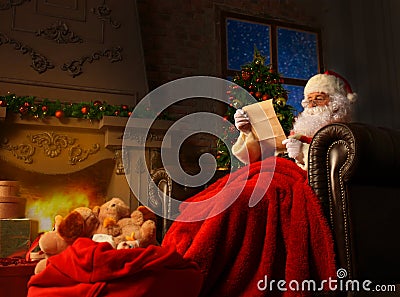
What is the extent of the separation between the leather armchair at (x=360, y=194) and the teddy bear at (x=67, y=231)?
26.9 inches

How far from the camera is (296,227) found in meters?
1.24

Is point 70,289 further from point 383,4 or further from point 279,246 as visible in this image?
point 383,4

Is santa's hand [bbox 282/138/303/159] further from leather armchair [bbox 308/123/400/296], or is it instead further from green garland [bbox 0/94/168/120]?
green garland [bbox 0/94/168/120]

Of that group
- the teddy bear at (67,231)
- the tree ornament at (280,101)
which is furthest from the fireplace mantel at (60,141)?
the teddy bear at (67,231)

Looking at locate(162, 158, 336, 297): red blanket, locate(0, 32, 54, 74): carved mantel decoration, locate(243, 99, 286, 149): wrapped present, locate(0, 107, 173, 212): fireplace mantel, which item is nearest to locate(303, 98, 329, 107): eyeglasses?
locate(243, 99, 286, 149): wrapped present

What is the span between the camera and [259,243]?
4.02ft

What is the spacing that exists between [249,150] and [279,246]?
63 centimetres

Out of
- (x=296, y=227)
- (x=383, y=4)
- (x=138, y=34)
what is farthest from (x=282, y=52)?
(x=296, y=227)

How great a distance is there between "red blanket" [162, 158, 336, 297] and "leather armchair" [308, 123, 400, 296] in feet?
0.16

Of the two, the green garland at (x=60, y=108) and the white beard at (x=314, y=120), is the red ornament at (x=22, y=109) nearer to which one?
the green garland at (x=60, y=108)

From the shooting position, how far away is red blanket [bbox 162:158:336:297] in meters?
1.17

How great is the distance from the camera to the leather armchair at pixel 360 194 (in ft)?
3.97

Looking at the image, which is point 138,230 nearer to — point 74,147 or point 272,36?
point 74,147

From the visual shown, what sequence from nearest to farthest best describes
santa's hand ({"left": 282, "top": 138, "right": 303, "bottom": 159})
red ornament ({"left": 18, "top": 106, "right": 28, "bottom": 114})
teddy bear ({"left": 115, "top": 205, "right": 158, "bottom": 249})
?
1. teddy bear ({"left": 115, "top": 205, "right": 158, "bottom": 249})
2. santa's hand ({"left": 282, "top": 138, "right": 303, "bottom": 159})
3. red ornament ({"left": 18, "top": 106, "right": 28, "bottom": 114})
